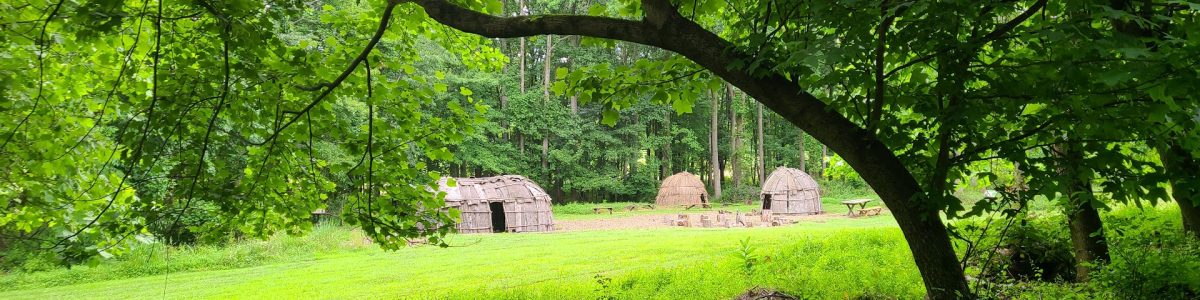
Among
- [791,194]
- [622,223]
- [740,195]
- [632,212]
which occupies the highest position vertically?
[740,195]

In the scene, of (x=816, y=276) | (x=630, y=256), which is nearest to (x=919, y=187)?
(x=816, y=276)

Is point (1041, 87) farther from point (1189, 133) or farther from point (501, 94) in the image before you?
point (501, 94)

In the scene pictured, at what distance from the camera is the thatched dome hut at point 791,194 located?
27.3 meters

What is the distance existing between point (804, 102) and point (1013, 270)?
4.06 m

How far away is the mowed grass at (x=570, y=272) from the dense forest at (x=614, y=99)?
59.1 inches

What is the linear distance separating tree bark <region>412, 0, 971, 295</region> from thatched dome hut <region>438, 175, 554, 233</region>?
745 inches

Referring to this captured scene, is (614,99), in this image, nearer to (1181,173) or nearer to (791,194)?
(1181,173)

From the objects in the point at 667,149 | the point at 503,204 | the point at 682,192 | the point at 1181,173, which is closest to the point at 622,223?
the point at 503,204

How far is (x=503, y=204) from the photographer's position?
22.7m

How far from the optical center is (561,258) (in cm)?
1345

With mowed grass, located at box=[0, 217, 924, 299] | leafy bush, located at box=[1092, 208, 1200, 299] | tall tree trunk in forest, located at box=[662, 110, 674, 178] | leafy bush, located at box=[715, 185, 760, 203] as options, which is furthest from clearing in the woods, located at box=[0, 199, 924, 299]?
tall tree trunk in forest, located at box=[662, 110, 674, 178]

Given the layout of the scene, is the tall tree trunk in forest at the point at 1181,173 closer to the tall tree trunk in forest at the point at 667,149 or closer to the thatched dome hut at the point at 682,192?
the thatched dome hut at the point at 682,192

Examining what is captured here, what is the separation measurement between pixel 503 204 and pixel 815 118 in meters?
20.3

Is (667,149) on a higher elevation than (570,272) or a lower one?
A: higher
